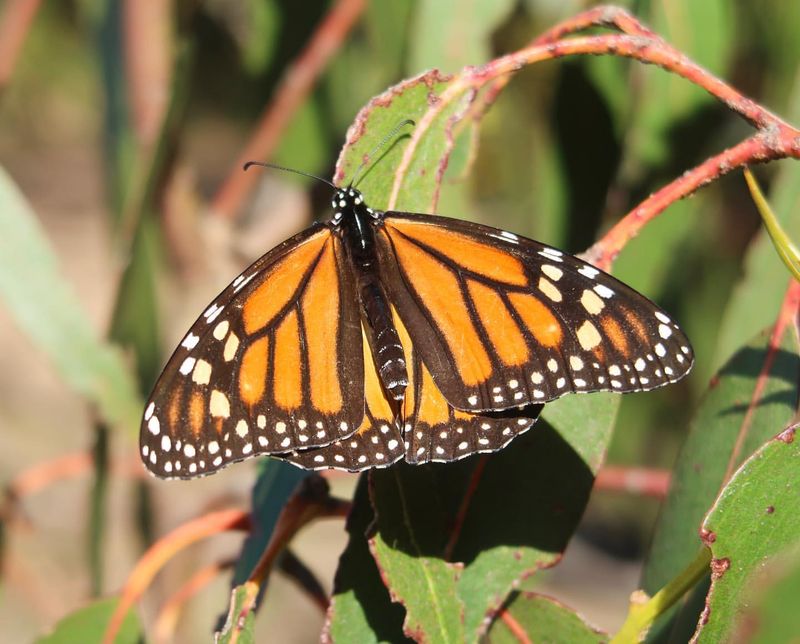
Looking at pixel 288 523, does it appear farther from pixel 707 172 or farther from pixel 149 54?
pixel 149 54

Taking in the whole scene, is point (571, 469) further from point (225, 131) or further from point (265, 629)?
point (225, 131)

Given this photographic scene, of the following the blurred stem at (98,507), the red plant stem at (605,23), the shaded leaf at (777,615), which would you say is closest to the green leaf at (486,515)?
the red plant stem at (605,23)

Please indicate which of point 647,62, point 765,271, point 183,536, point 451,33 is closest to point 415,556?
point 183,536

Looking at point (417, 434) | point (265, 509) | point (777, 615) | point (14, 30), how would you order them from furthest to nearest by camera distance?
1. point (14, 30)
2. point (265, 509)
3. point (417, 434)
4. point (777, 615)

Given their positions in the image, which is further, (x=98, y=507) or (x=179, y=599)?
(x=98, y=507)

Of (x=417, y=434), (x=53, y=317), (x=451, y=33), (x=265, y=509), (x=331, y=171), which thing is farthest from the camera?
(x=331, y=171)

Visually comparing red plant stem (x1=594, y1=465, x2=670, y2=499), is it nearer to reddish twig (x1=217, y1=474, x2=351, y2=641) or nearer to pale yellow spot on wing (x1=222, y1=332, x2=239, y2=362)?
reddish twig (x1=217, y1=474, x2=351, y2=641)

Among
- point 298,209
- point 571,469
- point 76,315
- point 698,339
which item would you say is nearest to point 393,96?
point 571,469

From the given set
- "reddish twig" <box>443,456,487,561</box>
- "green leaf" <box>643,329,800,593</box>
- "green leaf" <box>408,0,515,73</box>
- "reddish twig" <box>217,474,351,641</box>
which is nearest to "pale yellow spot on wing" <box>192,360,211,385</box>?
"reddish twig" <box>217,474,351,641</box>
